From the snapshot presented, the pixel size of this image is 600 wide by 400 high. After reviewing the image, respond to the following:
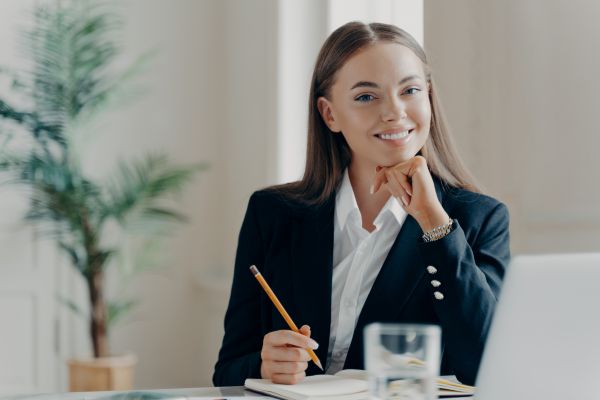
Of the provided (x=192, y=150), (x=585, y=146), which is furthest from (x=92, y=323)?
(x=585, y=146)

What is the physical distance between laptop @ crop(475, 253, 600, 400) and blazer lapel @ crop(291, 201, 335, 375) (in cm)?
85

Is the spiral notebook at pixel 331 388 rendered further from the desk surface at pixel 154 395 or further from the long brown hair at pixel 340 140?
the long brown hair at pixel 340 140

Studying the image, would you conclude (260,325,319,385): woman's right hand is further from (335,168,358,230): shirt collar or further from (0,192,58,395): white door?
(0,192,58,395): white door

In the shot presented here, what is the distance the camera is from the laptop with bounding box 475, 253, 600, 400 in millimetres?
1076

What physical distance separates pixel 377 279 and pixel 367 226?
0.18m

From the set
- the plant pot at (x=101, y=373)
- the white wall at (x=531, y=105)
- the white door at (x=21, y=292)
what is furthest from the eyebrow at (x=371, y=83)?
the white door at (x=21, y=292)

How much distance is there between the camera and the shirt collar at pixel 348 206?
200 cm

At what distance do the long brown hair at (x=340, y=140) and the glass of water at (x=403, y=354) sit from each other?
43.4 inches

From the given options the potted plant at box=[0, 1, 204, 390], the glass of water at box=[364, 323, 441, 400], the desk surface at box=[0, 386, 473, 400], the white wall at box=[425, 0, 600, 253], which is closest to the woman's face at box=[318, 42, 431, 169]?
the desk surface at box=[0, 386, 473, 400]

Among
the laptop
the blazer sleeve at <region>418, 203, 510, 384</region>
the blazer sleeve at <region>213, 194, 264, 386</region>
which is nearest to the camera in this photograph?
the laptop

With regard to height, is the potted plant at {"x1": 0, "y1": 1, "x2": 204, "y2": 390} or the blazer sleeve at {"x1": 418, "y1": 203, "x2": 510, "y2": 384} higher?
the potted plant at {"x1": 0, "y1": 1, "x2": 204, "y2": 390}

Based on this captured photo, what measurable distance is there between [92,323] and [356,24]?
7.87ft

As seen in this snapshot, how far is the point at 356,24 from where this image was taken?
207 cm

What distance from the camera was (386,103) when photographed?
1.94 meters
